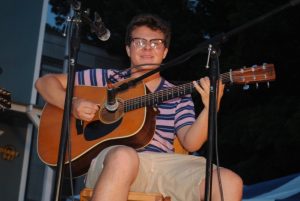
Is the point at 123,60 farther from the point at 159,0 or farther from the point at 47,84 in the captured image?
the point at 47,84

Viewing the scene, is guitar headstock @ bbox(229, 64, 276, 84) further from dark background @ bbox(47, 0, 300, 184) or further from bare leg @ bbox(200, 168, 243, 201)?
dark background @ bbox(47, 0, 300, 184)

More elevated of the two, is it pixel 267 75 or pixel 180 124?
pixel 267 75

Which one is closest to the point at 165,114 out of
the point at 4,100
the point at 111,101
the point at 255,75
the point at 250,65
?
the point at 111,101

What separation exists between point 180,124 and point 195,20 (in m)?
6.09

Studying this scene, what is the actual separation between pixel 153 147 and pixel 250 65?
441 centimetres

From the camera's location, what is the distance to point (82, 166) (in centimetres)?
326

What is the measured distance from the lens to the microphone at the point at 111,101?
293 centimetres

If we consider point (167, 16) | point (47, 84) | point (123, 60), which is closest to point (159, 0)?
point (167, 16)

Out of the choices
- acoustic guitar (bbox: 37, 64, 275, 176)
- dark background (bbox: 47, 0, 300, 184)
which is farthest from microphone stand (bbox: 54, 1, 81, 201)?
dark background (bbox: 47, 0, 300, 184)

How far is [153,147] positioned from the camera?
10.2 feet

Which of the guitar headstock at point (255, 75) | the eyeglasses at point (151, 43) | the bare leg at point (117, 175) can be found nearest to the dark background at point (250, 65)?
the eyeglasses at point (151, 43)

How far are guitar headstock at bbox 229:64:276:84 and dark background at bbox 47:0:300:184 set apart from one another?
136 inches

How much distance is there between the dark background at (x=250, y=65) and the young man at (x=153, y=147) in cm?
318

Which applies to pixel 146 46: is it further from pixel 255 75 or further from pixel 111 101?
pixel 255 75
